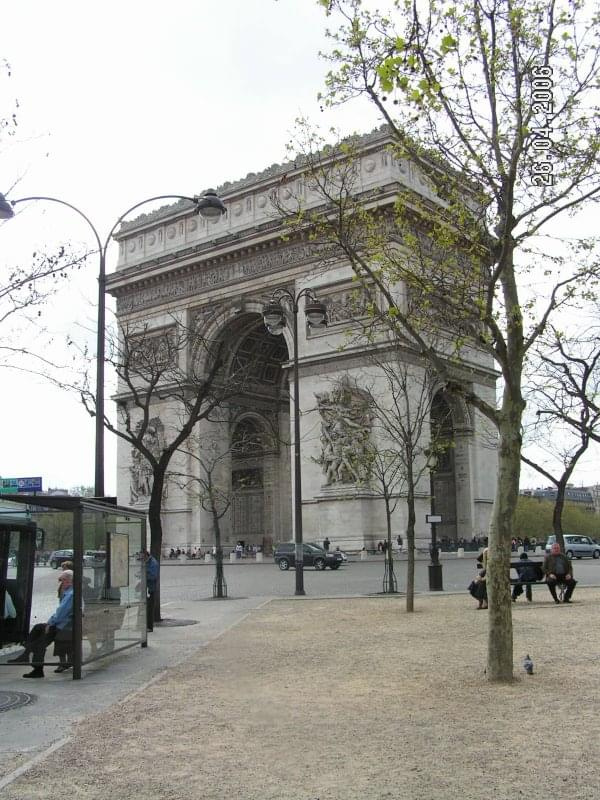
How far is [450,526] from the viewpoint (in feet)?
160

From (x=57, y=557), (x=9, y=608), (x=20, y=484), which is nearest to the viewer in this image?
(x=9, y=608)

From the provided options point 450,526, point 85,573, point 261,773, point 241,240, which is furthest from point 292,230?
point 450,526

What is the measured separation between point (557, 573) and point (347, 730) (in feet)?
41.2

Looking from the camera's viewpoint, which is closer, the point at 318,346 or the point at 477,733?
the point at 477,733

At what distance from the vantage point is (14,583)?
483 inches

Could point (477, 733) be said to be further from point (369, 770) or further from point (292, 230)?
point (292, 230)

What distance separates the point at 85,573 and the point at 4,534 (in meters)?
1.99

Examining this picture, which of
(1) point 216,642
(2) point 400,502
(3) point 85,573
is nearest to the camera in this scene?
(3) point 85,573

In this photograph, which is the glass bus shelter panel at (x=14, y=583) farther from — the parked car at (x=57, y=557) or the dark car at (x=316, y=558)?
the dark car at (x=316, y=558)

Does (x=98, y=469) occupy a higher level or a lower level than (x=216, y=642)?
higher

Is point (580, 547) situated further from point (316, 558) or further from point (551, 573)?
point (551, 573)

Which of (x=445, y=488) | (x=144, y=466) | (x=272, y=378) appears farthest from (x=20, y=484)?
(x=272, y=378)

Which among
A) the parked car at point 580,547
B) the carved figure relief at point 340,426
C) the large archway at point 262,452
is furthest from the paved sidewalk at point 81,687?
the parked car at point 580,547

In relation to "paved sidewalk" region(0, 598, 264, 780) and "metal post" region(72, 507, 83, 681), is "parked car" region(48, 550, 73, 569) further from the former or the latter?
"metal post" region(72, 507, 83, 681)
